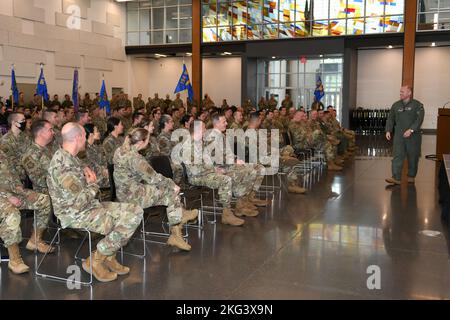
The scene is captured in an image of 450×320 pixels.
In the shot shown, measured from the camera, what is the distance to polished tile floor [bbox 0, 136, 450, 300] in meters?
3.69

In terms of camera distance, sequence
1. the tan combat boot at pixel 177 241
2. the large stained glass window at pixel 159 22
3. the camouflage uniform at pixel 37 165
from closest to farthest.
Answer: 1. the tan combat boot at pixel 177 241
2. the camouflage uniform at pixel 37 165
3. the large stained glass window at pixel 159 22

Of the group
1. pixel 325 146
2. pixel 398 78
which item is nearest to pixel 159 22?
pixel 398 78

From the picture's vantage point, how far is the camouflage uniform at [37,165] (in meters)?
4.84

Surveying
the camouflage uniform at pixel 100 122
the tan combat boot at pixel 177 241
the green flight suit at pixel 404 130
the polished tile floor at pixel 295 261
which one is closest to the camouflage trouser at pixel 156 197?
the tan combat boot at pixel 177 241

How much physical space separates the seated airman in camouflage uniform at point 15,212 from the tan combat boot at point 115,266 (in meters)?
0.70

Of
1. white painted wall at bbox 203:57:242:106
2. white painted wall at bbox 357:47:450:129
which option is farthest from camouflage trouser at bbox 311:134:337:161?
white painted wall at bbox 203:57:242:106

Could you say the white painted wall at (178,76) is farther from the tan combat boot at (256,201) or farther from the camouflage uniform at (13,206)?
the camouflage uniform at (13,206)

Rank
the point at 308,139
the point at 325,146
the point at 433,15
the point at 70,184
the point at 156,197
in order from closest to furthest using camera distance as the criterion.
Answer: the point at 70,184
the point at 156,197
the point at 308,139
the point at 325,146
the point at 433,15

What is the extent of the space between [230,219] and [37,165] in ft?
7.53

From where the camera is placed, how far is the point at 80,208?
3.81 metres

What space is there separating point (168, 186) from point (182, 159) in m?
1.00

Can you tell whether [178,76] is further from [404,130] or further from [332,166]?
[404,130]

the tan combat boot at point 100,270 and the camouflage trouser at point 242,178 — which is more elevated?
the camouflage trouser at point 242,178

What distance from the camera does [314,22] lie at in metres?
19.6
